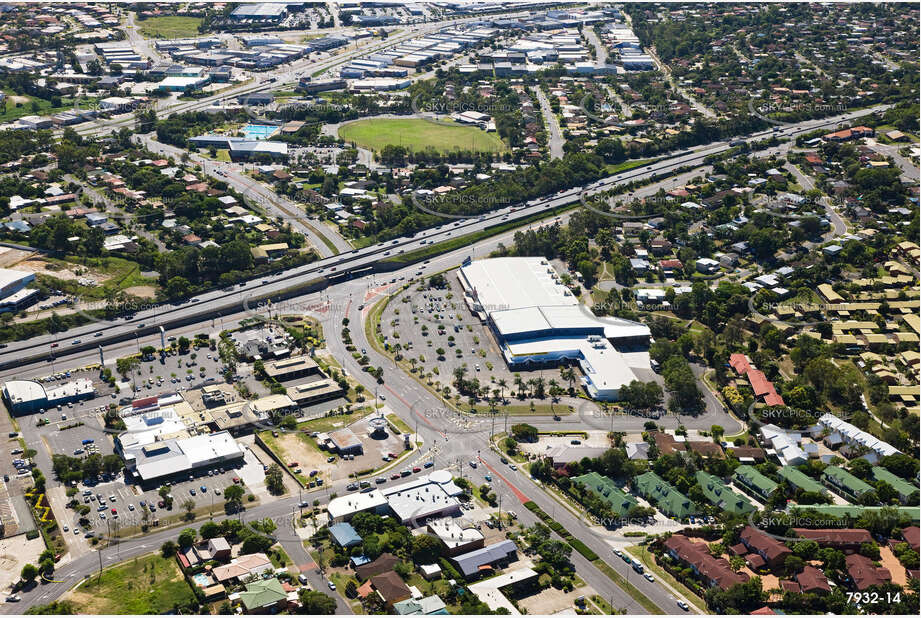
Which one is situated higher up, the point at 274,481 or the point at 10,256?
the point at 10,256

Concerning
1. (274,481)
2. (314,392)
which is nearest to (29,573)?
(274,481)

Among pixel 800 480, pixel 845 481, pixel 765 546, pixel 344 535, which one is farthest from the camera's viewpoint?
pixel 845 481

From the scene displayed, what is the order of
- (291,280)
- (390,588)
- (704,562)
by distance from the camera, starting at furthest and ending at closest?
(291,280), (704,562), (390,588)

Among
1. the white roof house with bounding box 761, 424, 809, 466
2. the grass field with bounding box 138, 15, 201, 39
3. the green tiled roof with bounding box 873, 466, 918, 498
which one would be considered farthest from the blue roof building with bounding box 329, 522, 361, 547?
the grass field with bounding box 138, 15, 201, 39

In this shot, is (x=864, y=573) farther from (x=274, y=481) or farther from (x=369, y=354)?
(x=369, y=354)

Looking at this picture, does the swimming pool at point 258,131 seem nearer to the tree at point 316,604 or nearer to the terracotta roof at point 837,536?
the tree at point 316,604

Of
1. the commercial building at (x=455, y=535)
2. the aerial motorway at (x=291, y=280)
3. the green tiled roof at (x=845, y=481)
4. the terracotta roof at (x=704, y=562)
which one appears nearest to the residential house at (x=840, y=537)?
the green tiled roof at (x=845, y=481)

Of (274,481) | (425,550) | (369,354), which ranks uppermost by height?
(274,481)
